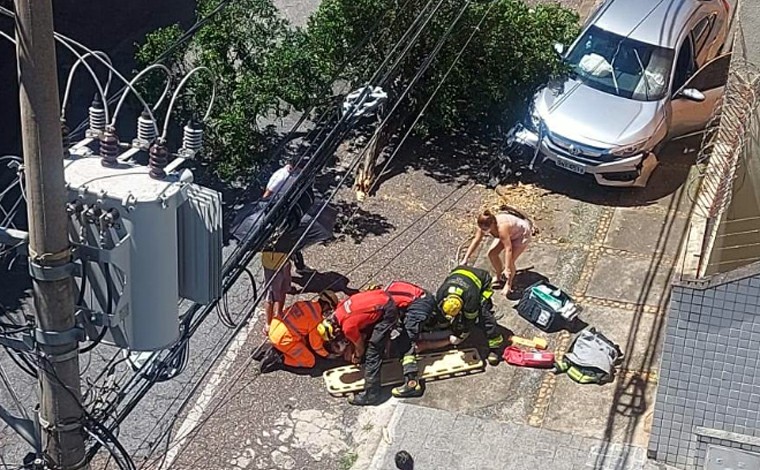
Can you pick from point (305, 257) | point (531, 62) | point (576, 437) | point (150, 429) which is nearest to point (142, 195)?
point (150, 429)

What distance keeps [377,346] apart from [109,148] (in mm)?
5260

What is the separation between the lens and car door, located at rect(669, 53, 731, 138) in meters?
15.1

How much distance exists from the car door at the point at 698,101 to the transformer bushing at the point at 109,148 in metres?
9.99

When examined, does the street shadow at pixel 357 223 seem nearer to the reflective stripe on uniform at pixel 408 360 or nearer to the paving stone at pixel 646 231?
the reflective stripe on uniform at pixel 408 360

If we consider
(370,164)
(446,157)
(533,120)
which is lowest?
(370,164)

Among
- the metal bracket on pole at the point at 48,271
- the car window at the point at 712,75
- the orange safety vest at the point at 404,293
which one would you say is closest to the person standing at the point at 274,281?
the orange safety vest at the point at 404,293

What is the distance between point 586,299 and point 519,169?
271 cm

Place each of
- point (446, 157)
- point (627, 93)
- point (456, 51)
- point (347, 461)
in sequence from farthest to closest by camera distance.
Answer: point (446, 157)
point (627, 93)
point (456, 51)
point (347, 461)

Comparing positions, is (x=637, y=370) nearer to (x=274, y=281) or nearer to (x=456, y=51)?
(x=274, y=281)

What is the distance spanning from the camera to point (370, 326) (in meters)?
11.2

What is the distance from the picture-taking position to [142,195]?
239 inches

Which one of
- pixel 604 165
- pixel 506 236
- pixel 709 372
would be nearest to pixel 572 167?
pixel 604 165

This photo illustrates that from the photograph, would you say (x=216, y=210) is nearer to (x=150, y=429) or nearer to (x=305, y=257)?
(x=150, y=429)

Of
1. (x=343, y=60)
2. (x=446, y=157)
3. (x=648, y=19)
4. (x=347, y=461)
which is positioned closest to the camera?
(x=347, y=461)
